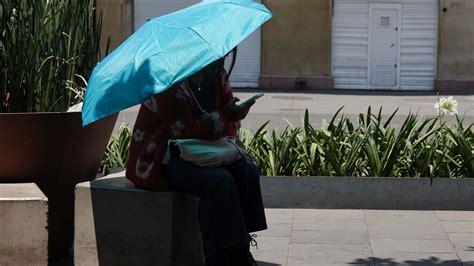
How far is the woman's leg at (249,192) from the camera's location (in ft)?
17.4

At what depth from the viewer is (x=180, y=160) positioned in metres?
5.16

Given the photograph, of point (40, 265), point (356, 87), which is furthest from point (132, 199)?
point (356, 87)

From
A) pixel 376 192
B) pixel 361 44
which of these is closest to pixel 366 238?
pixel 376 192

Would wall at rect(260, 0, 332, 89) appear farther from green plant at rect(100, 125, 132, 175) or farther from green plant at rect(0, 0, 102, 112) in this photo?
green plant at rect(0, 0, 102, 112)

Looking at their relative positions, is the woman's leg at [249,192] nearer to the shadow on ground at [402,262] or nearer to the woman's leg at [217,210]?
the woman's leg at [217,210]

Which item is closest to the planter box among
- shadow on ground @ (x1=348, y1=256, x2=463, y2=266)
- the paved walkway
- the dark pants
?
the paved walkway

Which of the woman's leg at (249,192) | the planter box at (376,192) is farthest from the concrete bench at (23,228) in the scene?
the planter box at (376,192)

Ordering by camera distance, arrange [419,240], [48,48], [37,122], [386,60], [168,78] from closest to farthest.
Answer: [168,78]
[37,122]
[48,48]
[419,240]
[386,60]

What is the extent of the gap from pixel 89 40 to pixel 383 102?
14.3 meters

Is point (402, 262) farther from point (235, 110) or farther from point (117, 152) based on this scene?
point (117, 152)

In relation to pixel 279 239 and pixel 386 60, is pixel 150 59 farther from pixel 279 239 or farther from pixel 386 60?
pixel 386 60

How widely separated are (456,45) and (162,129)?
1814 cm

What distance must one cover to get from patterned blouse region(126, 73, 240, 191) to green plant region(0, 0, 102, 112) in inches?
35.1

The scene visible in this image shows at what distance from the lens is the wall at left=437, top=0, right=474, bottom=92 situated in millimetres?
22109
